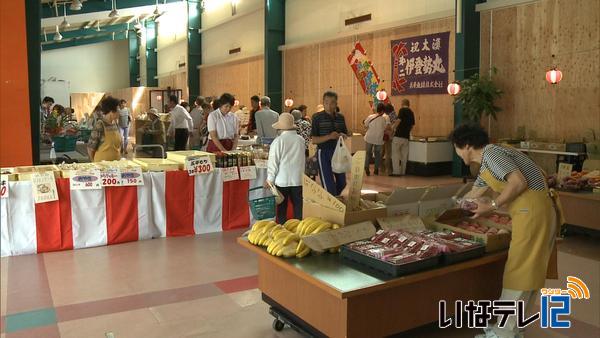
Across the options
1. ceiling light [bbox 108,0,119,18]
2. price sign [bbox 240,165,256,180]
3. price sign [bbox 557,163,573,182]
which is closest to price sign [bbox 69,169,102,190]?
price sign [bbox 240,165,256,180]

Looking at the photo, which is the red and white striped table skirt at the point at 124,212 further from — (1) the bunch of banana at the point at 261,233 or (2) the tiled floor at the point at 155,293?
(1) the bunch of banana at the point at 261,233

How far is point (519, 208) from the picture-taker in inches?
117

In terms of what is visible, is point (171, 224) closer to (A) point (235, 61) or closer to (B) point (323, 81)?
(B) point (323, 81)

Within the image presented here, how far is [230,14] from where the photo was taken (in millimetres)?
19234

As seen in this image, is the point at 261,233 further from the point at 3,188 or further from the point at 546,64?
the point at 546,64

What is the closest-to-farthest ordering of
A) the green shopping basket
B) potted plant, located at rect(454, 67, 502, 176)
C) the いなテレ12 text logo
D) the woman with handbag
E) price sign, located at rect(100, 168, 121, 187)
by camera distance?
the いなテレ12 text logo < the green shopping basket < price sign, located at rect(100, 168, 121, 187) < potted plant, located at rect(454, 67, 502, 176) < the woman with handbag

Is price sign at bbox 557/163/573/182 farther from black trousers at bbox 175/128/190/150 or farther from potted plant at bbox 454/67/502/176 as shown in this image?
black trousers at bbox 175/128/190/150

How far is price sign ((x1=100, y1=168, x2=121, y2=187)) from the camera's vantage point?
5230 millimetres

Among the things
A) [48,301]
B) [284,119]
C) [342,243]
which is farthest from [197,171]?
[342,243]

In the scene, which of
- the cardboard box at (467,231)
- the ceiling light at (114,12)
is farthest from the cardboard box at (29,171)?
the ceiling light at (114,12)

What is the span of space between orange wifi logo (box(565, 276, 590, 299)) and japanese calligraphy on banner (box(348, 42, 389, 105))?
8.87 metres

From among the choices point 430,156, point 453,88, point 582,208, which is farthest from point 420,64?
point 582,208

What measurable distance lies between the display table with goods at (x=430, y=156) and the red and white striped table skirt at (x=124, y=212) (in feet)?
18.1

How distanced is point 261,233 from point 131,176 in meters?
2.56
